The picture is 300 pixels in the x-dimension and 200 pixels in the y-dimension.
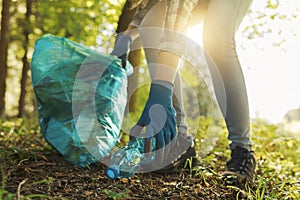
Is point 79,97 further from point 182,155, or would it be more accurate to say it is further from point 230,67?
point 230,67

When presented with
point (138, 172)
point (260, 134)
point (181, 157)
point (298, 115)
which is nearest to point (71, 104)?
point (138, 172)

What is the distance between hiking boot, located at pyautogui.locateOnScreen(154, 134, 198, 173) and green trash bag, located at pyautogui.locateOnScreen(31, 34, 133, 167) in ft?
1.06

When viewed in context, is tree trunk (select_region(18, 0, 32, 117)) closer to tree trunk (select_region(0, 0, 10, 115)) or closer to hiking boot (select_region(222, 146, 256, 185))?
tree trunk (select_region(0, 0, 10, 115))

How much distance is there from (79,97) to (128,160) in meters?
0.46

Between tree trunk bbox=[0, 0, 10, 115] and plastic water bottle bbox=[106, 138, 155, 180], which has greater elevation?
tree trunk bbox=[0, 0, 10, 115]

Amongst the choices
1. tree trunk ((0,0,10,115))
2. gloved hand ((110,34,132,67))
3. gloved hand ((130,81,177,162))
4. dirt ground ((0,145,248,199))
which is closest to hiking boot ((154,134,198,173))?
dirt ground ((0,145,248,199))

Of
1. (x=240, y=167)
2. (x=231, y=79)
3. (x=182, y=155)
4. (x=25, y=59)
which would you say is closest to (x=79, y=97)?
(x=182, y=155)

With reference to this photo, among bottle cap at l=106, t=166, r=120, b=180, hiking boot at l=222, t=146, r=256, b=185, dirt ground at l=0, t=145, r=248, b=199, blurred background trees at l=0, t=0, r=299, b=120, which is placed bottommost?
dirt ground at l=0, t=145, r=248, b=199

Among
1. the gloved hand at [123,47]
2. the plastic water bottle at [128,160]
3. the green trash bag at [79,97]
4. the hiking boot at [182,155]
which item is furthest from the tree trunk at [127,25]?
the plastic water bottle at [128,160]

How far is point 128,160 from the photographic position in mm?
1678

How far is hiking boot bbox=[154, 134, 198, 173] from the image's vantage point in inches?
75.7

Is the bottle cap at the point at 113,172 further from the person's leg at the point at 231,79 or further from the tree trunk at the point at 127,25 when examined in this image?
the tree trunk at the point at 127,25

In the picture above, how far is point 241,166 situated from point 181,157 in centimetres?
36

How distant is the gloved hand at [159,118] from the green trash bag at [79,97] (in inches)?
8.5
